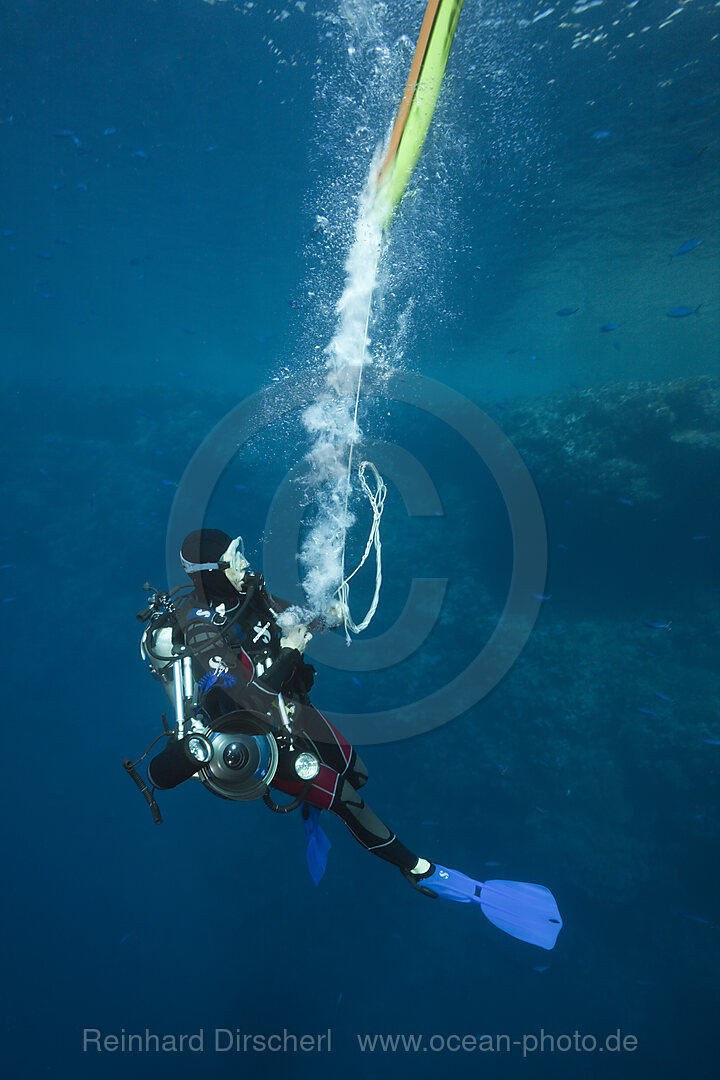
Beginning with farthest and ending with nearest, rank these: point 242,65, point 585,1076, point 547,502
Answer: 1. point 547,502
2. point 242,65
3. point 585,1076

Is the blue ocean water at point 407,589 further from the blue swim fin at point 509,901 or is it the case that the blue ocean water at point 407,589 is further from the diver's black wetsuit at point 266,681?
the diver's black wetsuit at point 266,681

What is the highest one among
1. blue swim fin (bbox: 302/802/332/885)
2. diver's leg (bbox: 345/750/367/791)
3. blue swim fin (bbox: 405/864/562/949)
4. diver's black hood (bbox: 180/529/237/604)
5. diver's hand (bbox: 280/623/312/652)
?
diver's black hood (bbox: 180/529/237/604)

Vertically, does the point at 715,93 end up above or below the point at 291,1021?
above

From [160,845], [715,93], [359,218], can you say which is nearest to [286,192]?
[359,218]

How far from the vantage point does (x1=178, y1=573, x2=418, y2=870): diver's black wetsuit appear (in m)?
3.11

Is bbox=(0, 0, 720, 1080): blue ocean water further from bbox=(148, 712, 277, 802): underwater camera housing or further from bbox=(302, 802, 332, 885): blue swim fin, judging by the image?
bbox=(148, 712, 277, 802): underwater camera housing

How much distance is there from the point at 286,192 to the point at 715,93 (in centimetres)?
1264

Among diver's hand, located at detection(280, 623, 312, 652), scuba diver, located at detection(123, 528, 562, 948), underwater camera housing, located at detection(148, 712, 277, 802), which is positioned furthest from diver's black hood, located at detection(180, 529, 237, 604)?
underwater camera housing, located at detection(148, 712, 277, 802)

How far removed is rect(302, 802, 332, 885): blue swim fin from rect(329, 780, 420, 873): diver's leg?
231 millimetres

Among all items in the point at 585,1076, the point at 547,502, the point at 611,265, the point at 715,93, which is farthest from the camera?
the point at 611,265

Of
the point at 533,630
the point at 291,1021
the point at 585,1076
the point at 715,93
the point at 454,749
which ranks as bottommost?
the point at 585,1076

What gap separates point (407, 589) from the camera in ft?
40.0

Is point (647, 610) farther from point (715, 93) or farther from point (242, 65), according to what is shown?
point (242, 65)

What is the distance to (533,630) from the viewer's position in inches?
424
